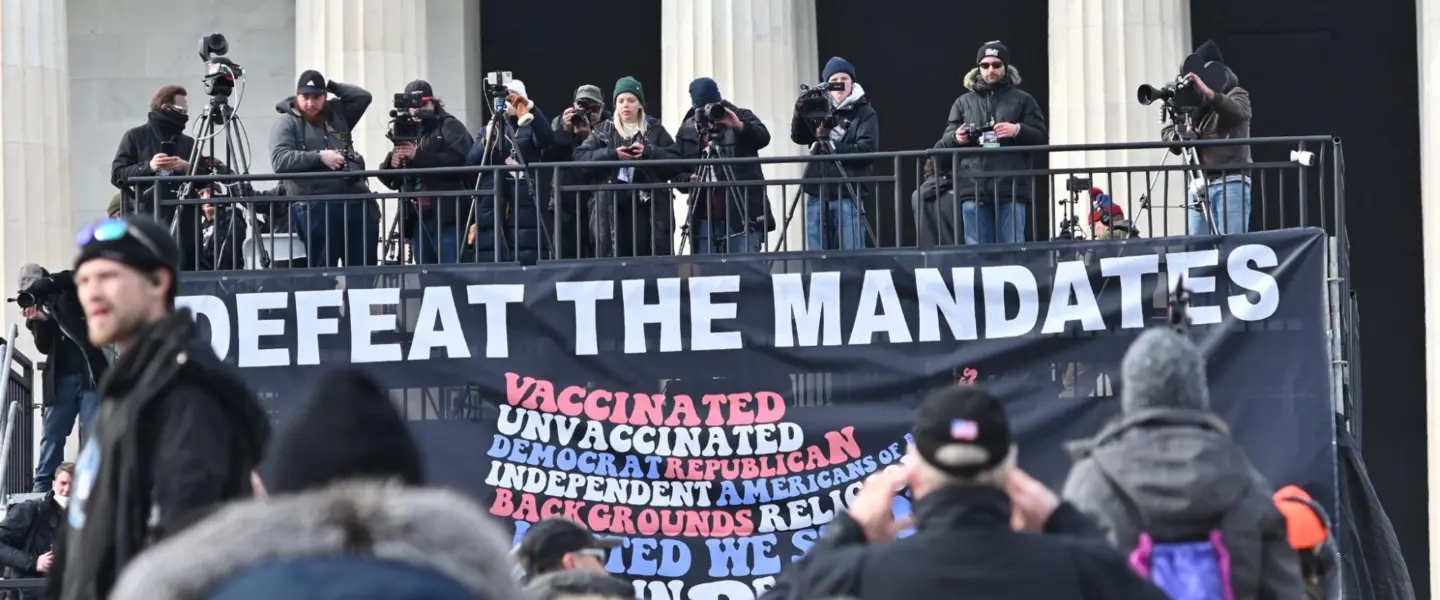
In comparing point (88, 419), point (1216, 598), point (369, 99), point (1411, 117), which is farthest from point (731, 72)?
point (1216, 598)

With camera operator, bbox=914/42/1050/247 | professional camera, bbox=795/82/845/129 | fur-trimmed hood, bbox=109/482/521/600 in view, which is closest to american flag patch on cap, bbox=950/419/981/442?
fur-trimmed hood, bbox=109/482/521/600

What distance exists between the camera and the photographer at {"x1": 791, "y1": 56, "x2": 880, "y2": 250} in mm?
17234

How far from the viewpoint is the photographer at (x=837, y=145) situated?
17.2m

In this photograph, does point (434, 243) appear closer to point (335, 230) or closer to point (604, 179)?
point (335, 230)

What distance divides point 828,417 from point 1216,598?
8395 millimetres

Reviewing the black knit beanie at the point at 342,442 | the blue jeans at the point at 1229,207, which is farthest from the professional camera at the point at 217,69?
the black knit beanie at the point at 342,442

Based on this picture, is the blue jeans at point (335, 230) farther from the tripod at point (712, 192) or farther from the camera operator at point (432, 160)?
the tripod at point (712, 192)

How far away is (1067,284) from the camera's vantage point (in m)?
16.4

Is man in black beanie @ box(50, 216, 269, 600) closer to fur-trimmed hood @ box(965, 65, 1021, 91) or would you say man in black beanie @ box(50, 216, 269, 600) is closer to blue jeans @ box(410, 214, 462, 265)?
blue jeans @ box(410, 214, 462, 265)

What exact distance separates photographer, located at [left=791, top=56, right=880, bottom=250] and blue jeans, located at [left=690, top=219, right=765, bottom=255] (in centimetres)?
37

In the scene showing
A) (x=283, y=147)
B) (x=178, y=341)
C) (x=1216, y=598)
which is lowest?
(x=1216, y=598)

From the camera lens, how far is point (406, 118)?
1759 cm

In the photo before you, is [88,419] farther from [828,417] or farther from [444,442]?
[828,417]

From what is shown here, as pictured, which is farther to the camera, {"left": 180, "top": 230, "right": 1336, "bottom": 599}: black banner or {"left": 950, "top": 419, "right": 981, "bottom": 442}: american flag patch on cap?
{"left": 180, "top": 230, "right": 1336, "bottom": 599}: black banner
